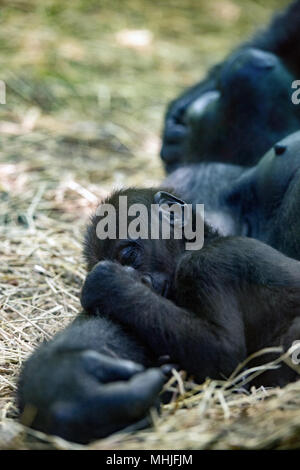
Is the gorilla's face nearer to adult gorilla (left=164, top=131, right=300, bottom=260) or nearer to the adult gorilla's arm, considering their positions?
adult gorilla (left=164, top=131, right=300, bottom=260)

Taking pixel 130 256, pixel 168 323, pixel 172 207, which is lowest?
pixel 168 323

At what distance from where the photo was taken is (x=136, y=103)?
4449 millimetres

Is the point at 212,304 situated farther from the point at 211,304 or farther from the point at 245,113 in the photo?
the point at 245,113

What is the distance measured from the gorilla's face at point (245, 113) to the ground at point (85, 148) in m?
0.55

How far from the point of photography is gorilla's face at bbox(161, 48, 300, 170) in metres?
2.78

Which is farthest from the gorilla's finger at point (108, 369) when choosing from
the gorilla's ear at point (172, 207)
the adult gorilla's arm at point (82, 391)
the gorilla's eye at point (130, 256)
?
the gorilla's ear at point (172, 207)

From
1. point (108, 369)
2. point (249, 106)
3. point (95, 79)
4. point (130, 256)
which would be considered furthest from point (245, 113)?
point (95, 79)

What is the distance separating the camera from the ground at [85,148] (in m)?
1.53

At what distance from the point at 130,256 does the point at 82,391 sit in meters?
0.63

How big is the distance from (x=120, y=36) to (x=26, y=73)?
1.09m

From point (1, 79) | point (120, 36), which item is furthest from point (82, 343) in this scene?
point (120, 36)

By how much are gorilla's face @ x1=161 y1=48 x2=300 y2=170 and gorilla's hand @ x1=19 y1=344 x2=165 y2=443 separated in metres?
1.51

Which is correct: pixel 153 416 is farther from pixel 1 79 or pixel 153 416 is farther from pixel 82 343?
pixel 1 79

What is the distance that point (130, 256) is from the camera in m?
2.02
